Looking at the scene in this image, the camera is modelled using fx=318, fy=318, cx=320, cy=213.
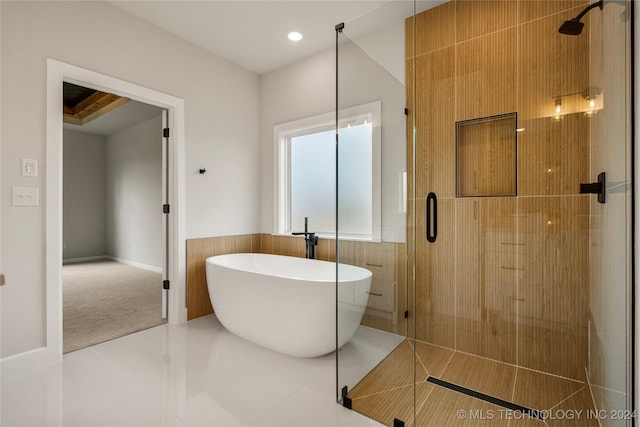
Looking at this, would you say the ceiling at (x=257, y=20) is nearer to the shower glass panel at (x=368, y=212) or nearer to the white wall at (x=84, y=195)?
the shower glass panel at (x=368, y=212)

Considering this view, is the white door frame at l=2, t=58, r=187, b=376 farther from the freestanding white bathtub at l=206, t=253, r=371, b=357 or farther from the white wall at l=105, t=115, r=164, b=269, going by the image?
the white wall at l=105, t=115, r=164, b=269

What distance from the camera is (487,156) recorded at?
2074 millimetres

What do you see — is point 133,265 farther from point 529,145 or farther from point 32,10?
point 529,145

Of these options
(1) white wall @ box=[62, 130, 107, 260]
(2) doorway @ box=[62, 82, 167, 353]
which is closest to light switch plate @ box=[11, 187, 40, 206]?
(2) doorway @ box=[62, 82, 167, 353]

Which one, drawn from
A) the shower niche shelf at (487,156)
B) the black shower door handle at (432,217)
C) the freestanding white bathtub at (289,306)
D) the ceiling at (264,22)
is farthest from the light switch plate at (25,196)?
the shower niche shelf at (487,156)

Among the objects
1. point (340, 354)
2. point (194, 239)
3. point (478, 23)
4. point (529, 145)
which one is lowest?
point (340, 354)

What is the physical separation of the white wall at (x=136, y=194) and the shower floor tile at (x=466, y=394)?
4.40 m

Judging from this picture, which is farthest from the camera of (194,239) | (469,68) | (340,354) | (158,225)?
(158,225)

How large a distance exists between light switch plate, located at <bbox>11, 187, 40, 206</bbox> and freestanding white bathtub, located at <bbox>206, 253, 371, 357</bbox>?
1.26 meters

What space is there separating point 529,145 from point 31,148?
3.18 meters

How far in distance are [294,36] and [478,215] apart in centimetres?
228

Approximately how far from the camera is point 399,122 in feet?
6.62

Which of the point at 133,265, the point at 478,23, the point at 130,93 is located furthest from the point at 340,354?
the point at 133,265

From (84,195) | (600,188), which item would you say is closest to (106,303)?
(84,195)
